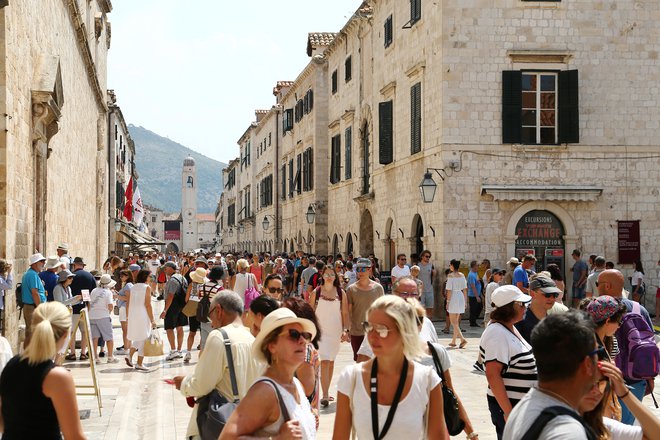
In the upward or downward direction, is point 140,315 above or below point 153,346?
above

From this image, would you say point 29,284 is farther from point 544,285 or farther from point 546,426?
point 546,426

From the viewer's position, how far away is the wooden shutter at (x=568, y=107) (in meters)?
19.9

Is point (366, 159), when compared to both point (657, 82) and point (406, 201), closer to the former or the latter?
point (406, 201)

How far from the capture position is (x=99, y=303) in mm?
13562

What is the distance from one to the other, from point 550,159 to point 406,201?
4.60 metres

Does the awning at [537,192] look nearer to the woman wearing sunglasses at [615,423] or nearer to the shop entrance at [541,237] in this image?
the shop entrance at [541,237]

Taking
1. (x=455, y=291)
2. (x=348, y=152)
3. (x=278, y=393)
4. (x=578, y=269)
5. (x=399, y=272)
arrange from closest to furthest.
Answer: (x=278, y=393) → (x=455, y=291) → (x=399, y=272) → (x=578, y=269) → (x=348, y=152)

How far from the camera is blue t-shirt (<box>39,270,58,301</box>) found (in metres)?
12.9

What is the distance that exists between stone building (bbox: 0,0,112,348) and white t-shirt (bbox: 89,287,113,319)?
1252 millimetres

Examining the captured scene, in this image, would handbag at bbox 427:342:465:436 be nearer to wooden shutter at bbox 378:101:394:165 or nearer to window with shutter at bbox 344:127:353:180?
wooden shutter at bbox 378:101:394:165

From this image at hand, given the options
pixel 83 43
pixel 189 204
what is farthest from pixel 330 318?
pixel 189 204

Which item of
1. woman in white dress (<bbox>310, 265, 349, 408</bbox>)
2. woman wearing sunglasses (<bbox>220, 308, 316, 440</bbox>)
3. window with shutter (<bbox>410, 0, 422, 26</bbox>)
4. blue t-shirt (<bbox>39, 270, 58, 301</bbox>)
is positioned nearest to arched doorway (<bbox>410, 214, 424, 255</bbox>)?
window with shutter (<bbox>410, 0, 422, 26</bbox>)

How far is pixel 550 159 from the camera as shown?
65.9ft

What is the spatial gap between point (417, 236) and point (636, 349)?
16625 millimetres
